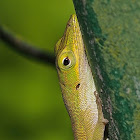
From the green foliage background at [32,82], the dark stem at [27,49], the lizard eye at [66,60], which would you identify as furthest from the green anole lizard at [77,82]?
the green foliage background at [32,82]

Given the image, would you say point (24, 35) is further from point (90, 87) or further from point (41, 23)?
point (90, 87)

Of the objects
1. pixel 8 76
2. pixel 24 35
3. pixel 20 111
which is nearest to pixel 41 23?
pixel 24 35

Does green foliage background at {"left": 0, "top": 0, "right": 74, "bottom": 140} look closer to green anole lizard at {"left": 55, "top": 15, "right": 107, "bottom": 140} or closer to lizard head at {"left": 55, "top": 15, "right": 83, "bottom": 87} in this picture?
Answer: green anole lizard at {"left": 55, "top": 15, "right": 107, "bottom": 140}

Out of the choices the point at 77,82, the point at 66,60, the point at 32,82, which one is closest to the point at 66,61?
the point at 66,60

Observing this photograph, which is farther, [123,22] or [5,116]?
[5,116]

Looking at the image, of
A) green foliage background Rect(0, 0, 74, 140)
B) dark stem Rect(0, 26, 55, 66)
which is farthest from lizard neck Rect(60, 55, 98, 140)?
green foliage background Rect(0, 0, 74, 140)

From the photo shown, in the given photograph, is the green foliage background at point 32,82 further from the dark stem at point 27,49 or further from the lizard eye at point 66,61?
the lizard eye at point 66,61

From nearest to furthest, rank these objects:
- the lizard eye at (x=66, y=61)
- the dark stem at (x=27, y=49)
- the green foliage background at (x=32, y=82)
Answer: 1. the lizard eye at (x=66, y=61)
2. the dark stem at (x=27, y=49)
3. the green foliage background at (x=32, y=82)
